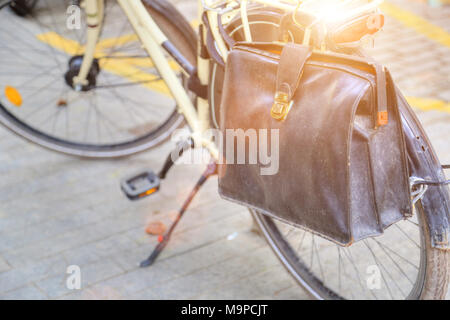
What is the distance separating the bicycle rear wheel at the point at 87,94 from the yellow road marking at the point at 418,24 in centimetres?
247

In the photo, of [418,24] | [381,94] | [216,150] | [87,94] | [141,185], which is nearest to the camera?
[381,94]

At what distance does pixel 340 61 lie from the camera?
1547 mm

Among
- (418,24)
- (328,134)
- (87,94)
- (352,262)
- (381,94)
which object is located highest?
(381,94)

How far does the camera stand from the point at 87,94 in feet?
12.8

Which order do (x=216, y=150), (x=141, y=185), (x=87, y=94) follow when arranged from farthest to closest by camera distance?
(x=87, y=94) → (x=141, y=185) → (x=216, y=150)

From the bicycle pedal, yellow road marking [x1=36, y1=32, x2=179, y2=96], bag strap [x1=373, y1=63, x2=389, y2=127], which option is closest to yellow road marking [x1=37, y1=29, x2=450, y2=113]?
yellow road marking [x1=36, y1=32, x2=179, y2=96]

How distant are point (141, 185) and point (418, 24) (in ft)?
12.0

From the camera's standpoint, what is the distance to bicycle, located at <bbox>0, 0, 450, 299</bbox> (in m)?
1.71

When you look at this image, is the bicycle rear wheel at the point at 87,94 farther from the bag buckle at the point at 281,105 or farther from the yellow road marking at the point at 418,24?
the yellow road marking at the point at 418,24

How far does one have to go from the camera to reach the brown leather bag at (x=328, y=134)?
148cm

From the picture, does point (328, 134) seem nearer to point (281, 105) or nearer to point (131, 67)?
point (281, 105)

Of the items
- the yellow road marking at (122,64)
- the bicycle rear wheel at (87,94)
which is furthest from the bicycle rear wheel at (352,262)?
the yellow road marking at (122,64)

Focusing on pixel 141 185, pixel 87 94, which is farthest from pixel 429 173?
pixel 87 94

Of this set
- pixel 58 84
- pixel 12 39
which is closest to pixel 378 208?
pixel 58 84
